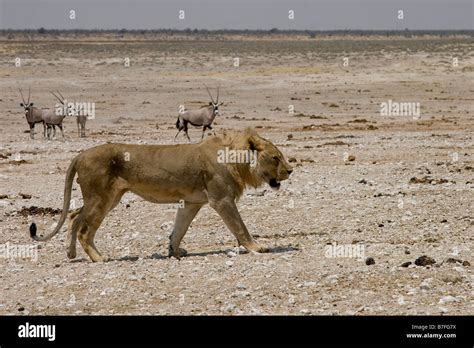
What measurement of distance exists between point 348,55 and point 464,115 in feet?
141

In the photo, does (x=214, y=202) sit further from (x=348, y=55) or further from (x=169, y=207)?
(x=348, y=55)

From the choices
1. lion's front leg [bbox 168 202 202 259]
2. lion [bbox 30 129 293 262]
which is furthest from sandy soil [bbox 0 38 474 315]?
lion [bbox 30 129 293 262]

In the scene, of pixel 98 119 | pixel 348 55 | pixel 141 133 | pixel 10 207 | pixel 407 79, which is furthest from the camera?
pixel 348 55

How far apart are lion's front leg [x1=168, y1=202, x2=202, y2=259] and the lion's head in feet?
2.58

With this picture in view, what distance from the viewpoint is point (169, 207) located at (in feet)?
51.5

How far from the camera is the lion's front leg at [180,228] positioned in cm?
1209

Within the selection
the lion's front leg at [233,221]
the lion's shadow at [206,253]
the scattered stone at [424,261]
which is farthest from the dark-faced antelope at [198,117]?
the scattered stone at [424,261]

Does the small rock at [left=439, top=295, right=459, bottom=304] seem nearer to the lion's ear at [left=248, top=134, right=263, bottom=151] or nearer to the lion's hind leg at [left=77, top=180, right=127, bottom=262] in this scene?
the lion's ear at [left=248, top=134, right=263, bottom=151]

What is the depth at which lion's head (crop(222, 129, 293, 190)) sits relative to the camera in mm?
12047

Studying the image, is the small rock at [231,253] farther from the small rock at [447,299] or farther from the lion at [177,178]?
the small rock at [447,299]

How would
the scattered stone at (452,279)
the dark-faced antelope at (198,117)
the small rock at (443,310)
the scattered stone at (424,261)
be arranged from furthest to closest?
the dark-faced antelope at (198,117) → the scattered stone at (424,261) → the scattered stone at (452,279) → the small rock at (443,310)

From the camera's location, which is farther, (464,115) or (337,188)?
(464,115)
